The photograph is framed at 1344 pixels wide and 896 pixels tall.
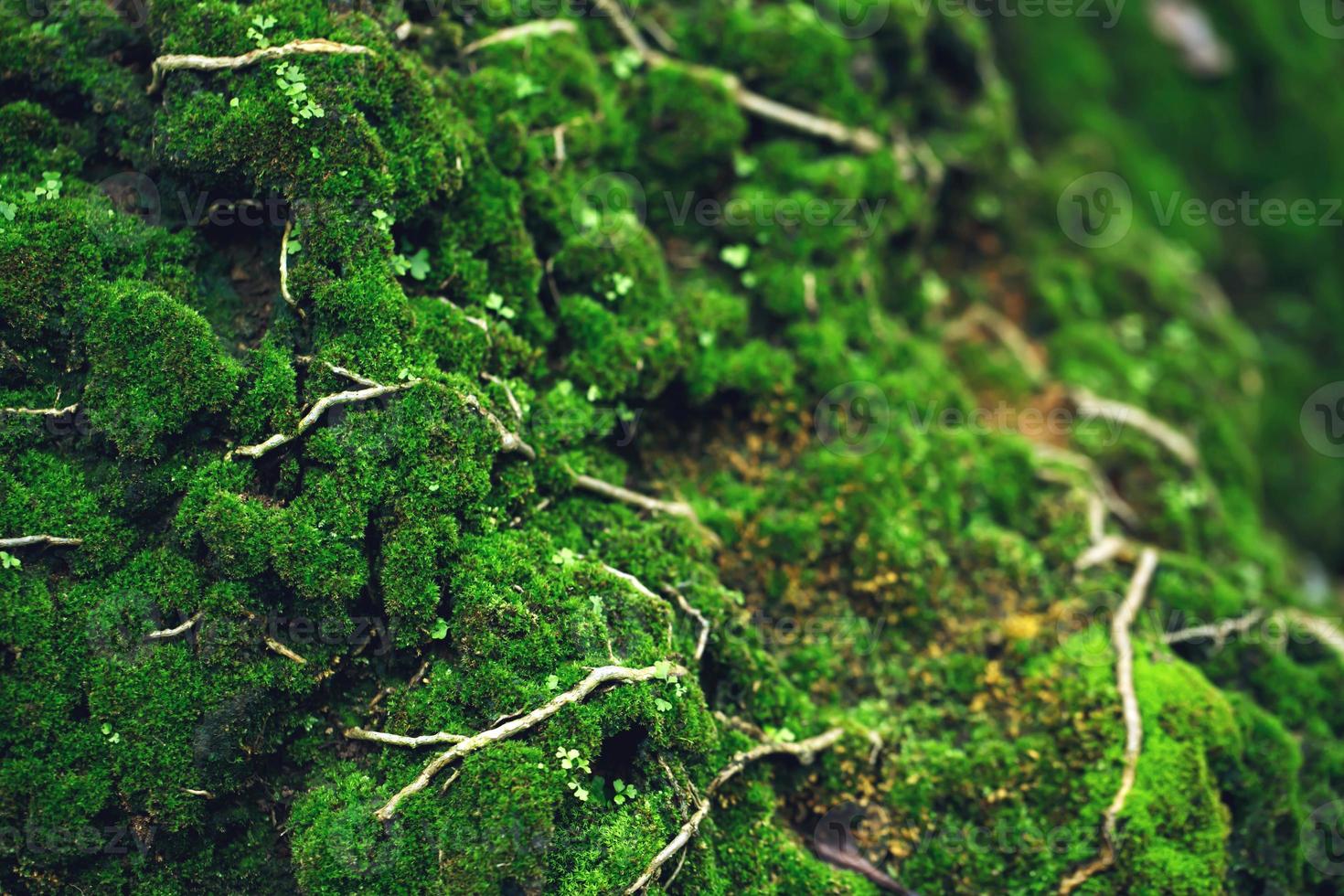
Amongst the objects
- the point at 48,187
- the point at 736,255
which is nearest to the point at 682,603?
the point at 736,255

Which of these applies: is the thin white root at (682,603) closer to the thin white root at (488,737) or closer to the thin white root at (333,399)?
the thin white root at (488,737)

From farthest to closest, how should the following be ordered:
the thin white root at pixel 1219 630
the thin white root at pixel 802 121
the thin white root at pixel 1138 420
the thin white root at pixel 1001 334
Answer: the thin white root at pixel 1001 334 → the thin white root at pixel 1138 420 → the thin white root at pixel 802 121 → the thin white root at pixel 1219 630

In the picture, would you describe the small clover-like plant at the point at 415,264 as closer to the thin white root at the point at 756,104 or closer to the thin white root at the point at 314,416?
the thin white root at the point at 314,416

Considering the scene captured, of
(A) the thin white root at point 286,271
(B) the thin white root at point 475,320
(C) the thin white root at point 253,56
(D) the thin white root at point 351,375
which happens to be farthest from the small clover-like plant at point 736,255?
(A) the thin white root at point 286,271

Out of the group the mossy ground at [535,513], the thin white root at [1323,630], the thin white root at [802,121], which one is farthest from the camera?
the thin white root at [802,121]

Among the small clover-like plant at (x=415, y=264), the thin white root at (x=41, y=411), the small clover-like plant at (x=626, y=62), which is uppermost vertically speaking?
the small clover-like plant at (x=626, y=62)

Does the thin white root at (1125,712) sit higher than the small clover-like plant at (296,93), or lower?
lower

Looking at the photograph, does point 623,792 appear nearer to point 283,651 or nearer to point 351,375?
point 283,651

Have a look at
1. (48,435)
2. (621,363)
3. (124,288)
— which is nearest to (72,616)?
(48,435)

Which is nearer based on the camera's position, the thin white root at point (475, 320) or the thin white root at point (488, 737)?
the thin white root at point (488, 737)

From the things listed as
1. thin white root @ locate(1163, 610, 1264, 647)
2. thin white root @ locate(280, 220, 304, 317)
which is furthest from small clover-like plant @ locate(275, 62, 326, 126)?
thin white root @ locate(1163, 610, 1264, 647)
